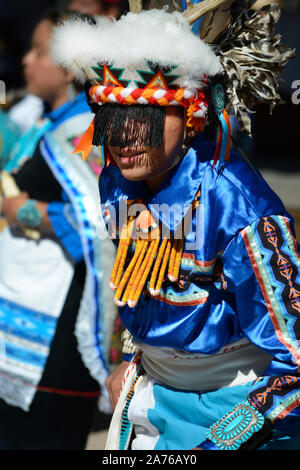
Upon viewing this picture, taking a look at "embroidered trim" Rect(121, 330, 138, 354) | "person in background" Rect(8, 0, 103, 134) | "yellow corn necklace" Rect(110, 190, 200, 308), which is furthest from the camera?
"person in background" Rect(8, 0, 103, 134)

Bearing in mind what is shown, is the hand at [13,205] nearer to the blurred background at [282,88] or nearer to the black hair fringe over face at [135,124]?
the black hair fringe over face at [135,124]

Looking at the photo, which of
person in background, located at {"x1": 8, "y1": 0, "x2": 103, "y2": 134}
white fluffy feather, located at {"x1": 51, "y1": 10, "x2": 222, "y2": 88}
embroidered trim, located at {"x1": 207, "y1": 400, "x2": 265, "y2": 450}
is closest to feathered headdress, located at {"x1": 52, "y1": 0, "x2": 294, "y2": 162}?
white fluffy feather, located at {"x1": 51, "y1": 10, "x2": 222, "y2": 88}

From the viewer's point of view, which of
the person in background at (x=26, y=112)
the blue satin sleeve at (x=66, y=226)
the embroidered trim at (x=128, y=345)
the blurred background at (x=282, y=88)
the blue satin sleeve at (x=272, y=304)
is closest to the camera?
the blue satin sleeve at (x=272, y=304)

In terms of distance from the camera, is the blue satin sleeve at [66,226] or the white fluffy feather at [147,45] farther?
the blue satin sleeve at [66,226]

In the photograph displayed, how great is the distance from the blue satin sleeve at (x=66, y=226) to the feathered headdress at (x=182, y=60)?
4.38ft

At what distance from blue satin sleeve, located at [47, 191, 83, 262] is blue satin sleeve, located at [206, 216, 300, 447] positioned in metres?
1.56

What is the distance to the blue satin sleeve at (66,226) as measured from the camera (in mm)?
3078

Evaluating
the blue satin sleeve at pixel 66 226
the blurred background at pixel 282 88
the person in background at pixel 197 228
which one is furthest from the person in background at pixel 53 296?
the blurred background at pixel 282 88

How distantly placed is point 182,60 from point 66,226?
5.33 feet

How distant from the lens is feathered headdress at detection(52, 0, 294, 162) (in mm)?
1580

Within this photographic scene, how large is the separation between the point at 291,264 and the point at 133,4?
76 cm

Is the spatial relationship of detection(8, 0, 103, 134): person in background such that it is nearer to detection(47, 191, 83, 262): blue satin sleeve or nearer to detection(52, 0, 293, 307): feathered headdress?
detection(47, 191, 83, 262): blue satin sleeve

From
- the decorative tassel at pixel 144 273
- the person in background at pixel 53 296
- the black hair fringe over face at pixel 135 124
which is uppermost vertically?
the black hair fringe over face at pixel 135 124

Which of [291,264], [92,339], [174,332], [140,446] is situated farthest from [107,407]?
[291,264]
